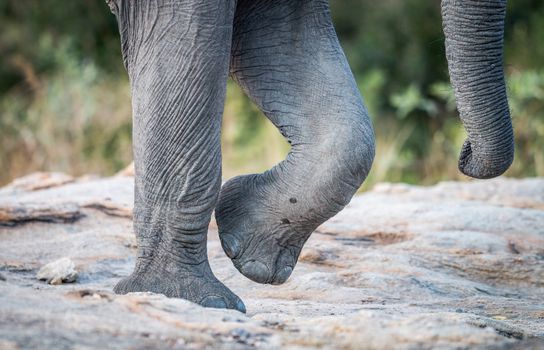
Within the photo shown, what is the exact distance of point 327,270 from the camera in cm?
601

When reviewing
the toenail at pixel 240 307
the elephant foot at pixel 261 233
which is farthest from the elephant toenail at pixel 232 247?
the toenail at pixel 240 307

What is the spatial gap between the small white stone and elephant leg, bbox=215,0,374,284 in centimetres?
90

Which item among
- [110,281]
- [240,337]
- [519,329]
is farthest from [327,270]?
[240,337]

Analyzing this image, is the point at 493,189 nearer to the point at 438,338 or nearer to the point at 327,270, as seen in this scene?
the point at 327,270

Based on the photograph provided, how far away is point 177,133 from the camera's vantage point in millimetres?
4328

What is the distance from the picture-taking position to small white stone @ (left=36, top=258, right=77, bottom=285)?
17.5 feet

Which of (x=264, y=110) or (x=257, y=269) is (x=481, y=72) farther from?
(x=257, y=269)

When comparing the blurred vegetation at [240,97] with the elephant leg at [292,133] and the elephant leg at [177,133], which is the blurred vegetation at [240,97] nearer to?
the elephant leg at [292,133]

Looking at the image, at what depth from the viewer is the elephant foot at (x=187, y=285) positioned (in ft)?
14.5

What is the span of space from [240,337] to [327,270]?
2.39 m

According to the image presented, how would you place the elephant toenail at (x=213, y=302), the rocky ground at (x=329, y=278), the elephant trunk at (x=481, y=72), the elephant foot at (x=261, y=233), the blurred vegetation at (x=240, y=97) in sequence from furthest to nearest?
the blurred vegetation at (x=240, y=97) < the elephant foot at (x=261, y=233) < the elephant toenail at (x=213, y=302) < the elephant trunk at (x=481, y=72) < the rocky ground at (x=329, y=278)

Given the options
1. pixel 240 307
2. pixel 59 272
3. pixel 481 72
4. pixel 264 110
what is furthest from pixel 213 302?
pixel 481 72

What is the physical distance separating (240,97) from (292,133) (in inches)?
330

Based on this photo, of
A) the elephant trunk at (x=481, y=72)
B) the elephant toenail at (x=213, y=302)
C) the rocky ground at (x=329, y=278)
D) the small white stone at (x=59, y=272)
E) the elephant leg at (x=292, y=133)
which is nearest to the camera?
the rocky ground at (x=329, y=278)
